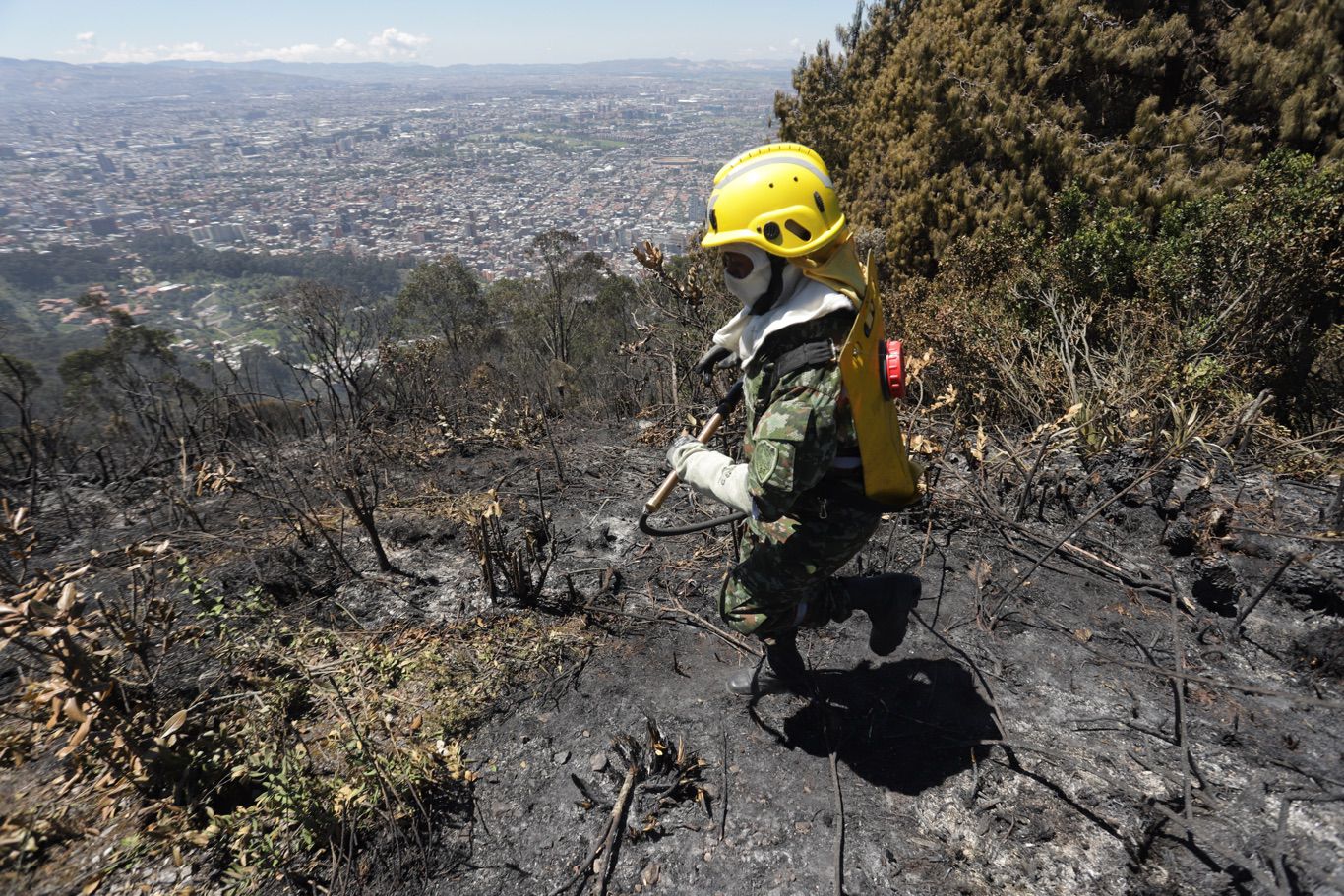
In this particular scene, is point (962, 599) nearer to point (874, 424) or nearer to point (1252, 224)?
point (874, 424)

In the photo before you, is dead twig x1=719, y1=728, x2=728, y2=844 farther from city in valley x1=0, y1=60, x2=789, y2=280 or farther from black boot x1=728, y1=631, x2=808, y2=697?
city in valley x1=0, y1=60, x2=789, y2=280

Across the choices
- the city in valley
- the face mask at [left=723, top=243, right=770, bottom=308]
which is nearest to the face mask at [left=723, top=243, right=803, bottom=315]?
the face mask at [left=723, top=243, right=770, bottom=308]

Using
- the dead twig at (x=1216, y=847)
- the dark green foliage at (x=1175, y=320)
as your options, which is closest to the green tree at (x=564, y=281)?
the dark green foliage at (x=1175, y=320)

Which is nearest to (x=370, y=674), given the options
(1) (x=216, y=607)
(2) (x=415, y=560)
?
(1) (x=216, y=607)

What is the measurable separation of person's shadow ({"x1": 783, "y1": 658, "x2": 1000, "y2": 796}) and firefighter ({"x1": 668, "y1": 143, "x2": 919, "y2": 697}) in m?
0.52

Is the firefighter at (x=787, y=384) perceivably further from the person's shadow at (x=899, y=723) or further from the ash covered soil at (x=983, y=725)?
the ash covered soil at (x=983, y=725)

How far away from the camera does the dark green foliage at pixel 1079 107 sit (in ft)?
18.3

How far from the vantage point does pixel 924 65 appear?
7648mm

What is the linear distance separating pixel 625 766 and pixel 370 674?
53.2 inches

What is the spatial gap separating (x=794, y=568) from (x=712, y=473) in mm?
461

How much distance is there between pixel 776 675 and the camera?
2.58 m

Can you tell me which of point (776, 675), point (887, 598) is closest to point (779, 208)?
point (887, 598)

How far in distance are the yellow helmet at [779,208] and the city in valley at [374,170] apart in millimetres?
6935

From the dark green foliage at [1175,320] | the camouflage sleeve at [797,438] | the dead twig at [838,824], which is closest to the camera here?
the camouflage sleeve at [797,438]
